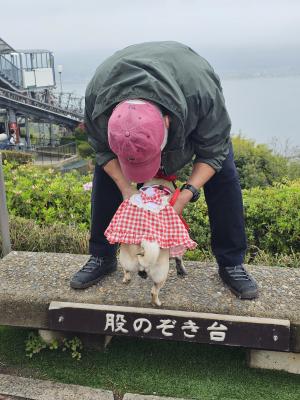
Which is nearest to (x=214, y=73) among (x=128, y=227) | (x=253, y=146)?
(x=128, y=227)

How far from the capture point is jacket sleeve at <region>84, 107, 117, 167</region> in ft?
7.93

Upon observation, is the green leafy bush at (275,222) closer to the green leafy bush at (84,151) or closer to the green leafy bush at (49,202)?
the green leafy bush at (49,202)

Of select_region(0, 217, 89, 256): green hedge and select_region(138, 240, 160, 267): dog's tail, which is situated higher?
select_region(138, 240, 160, 267): dog's tail

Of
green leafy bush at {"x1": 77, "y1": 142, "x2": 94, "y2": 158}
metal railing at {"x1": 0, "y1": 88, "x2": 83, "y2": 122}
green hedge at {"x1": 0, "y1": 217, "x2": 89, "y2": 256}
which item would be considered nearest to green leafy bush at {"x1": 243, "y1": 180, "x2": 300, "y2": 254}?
green hedge at {"x1": 0, "y1": 217, "x2": 89, "y2": 256}

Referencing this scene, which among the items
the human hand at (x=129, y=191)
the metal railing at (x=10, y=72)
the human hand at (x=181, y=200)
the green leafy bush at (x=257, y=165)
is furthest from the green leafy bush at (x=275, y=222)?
the metal railing at (x=10, y=72)

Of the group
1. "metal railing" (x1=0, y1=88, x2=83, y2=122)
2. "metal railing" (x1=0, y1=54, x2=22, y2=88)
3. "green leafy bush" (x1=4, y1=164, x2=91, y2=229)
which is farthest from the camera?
"metal railing" (x1=0, y1=54, x2=22, y2=88)

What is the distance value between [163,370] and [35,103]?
987 inches

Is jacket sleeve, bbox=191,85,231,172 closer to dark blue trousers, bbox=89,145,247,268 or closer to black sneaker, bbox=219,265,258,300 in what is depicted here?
dark blue trousers, bbox=89,145,247,268

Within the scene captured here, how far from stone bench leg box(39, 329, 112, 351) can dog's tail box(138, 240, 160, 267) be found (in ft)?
2.83

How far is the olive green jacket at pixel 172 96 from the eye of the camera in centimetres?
216

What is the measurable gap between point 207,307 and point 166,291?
0.30 meters

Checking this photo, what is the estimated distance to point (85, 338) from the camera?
2.93 metres

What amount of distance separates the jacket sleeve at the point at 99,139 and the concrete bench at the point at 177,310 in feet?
2.70

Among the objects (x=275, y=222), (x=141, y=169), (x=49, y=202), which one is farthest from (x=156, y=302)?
(x=49, y=202)
